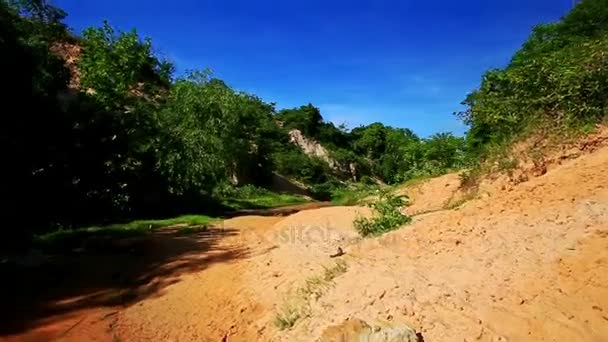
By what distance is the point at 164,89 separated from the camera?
46812 millimetres

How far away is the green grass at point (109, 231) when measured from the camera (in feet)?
43.9

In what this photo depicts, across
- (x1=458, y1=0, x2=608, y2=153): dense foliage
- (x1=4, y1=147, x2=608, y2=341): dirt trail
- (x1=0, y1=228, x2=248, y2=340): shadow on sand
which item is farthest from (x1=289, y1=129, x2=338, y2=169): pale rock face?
(x1=4, y1=147, x2=608, y2=341): dirt trail

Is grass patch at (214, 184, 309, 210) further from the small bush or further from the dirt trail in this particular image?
the dirt trail

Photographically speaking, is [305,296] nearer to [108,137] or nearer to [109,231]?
[109,231]

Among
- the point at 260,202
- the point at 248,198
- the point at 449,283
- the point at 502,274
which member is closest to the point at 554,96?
the point at 502,274

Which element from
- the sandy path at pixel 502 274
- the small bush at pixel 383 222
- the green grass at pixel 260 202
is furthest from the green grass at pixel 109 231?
the green grass at pixel 260 202

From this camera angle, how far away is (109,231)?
15758 millimetres

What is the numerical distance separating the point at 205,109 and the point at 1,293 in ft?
77.5

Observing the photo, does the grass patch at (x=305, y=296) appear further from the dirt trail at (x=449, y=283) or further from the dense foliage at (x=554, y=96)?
the dense foliage at (x=554, y=96)

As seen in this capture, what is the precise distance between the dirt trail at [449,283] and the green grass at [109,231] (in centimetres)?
491

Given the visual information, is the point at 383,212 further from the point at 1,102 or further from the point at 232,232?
the point at 1,102

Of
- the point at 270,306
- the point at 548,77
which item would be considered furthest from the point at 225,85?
the point at 270,306

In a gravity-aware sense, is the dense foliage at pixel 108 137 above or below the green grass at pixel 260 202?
above

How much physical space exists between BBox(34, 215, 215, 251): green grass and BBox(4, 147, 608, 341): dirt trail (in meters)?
4.91
